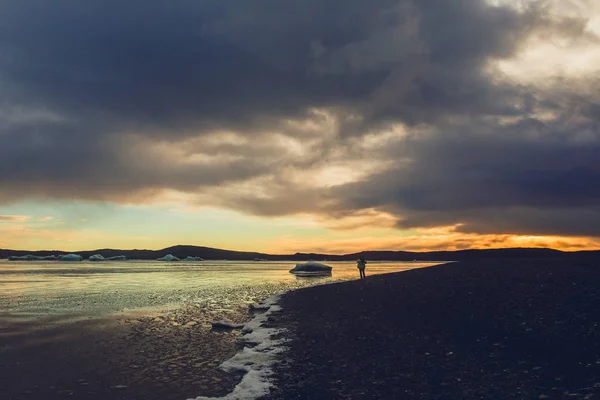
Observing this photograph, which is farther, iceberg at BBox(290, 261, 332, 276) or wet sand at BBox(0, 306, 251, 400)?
iceberg at BBox(290, 261, 332, 276)

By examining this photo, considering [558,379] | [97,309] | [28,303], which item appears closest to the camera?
[558,379]

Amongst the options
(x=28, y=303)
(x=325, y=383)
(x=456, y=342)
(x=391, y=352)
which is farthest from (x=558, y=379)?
(x=28, y=303)

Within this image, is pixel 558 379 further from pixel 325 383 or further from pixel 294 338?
pixel 294 338

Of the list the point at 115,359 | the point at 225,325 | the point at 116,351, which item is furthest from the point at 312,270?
the point at 115,359

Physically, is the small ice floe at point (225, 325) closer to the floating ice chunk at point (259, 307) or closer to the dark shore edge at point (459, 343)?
the dark shore edge at point (459, 343)

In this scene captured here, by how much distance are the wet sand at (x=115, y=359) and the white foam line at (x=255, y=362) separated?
614 mm

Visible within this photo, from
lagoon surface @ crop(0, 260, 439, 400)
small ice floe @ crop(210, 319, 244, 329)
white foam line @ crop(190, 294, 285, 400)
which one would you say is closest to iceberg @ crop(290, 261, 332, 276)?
lagoon surface @ crop(0, 260, 439, 400)

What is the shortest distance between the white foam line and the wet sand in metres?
0.61

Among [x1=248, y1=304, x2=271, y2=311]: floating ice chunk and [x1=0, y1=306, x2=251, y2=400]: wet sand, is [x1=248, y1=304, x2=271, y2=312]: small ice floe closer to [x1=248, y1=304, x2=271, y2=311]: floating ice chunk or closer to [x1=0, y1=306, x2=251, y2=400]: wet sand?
[x1=248, y1=304, x2=271, y2=311]: floating ice chunk

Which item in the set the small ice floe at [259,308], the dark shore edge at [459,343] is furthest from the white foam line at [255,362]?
the small ice floe at [259,308]

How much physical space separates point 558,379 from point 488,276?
1679 cm

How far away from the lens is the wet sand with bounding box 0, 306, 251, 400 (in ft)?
44.2

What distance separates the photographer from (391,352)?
1559 centimetres

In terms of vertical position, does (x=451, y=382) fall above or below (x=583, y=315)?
below
